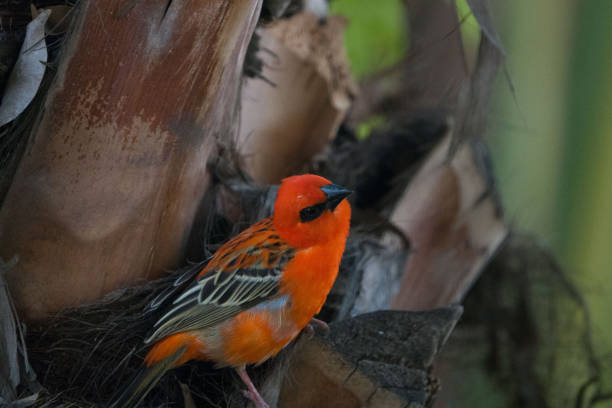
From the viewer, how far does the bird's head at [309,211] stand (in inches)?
94.3

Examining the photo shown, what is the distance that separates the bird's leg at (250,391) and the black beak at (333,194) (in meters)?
A: 0.67

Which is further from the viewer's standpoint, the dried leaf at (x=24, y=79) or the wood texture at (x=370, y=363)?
the dried leaf at (x=24, y=79)

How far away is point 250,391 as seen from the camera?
2.36 metres

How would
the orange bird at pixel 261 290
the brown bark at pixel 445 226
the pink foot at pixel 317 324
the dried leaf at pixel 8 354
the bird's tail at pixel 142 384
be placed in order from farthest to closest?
1. the brown bark at pixel 445 226
2. the pink foot at pixel 317 324
3. the orange bird at pixel 261 290
4. the bird's tail at pixel 142 384
5. the dried leaf at pixel 8 354

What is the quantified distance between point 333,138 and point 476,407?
72.2 inches

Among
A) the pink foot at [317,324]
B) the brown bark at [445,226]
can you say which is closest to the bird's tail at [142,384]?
the pink foot at [317,324]

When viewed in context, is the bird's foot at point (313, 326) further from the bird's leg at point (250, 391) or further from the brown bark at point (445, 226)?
the brown bark at point (445, 226)

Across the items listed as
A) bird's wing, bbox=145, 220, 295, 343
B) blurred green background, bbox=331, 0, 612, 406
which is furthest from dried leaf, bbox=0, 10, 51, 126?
blurred green background, bbox=331, 0, 612, 406

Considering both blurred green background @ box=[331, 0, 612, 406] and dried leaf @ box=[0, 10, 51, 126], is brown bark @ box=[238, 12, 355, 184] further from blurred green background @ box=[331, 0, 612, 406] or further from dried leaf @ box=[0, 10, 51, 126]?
dried leaf @ box=[0, 10, 51, 126]

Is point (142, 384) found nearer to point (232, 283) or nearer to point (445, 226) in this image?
point (232, 283)

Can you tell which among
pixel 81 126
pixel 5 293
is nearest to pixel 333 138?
pixel 81 126

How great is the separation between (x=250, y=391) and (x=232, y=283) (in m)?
0.39

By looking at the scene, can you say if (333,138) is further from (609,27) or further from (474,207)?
(609,27)

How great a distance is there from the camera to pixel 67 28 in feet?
7.54
